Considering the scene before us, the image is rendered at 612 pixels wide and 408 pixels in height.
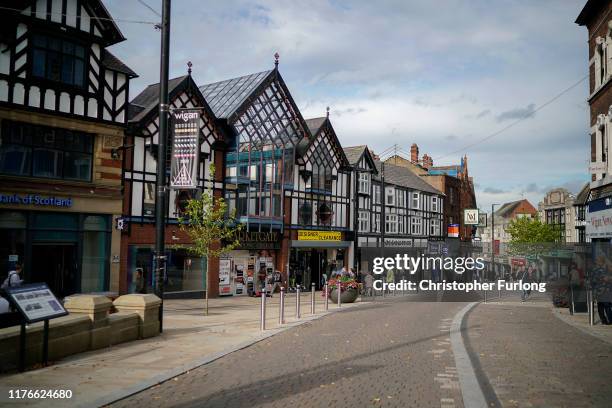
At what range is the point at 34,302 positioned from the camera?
27.8ft

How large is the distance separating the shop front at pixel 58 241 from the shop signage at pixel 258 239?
7.59 metres

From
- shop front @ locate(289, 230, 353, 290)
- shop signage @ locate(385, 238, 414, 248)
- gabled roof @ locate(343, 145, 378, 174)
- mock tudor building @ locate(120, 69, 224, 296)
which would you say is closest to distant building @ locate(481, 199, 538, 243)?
shop signage @ locate(385, 238, 414, 248)

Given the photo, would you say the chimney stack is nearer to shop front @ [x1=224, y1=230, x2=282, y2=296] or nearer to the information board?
shop front @ [x1=224, y1=230, x2=282, y2=296]

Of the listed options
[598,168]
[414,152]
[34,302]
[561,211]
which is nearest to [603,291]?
[598,168]

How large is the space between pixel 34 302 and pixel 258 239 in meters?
21.0

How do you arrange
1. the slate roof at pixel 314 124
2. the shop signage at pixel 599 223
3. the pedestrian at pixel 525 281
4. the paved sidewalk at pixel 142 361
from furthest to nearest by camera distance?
1. the slate roof at pixel 314 124
2. the pedestrian at pixel 525 281
3. the shop signage at pixel 599 223
4. the paved sidewalk at pixel 142 361

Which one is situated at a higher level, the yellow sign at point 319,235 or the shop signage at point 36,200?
the shop signage at point 36,200

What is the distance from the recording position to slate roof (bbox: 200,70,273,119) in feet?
94.1

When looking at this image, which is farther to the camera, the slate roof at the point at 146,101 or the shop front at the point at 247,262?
the shop front at the point at 247,262

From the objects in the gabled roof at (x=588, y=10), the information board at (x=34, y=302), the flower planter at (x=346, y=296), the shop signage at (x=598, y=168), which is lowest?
the flower planter at (x=346, y=296)

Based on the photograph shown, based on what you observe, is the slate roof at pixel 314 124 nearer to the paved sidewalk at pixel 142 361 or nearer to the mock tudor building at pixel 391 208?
the mock tudor building at pixel 391 208

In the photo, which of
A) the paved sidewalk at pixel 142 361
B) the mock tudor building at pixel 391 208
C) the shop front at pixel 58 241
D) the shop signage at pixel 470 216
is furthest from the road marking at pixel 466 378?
the shop signage at pixel 470 216

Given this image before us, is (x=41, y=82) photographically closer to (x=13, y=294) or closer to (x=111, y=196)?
(x=111, y=196)

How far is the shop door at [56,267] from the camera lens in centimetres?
1992
